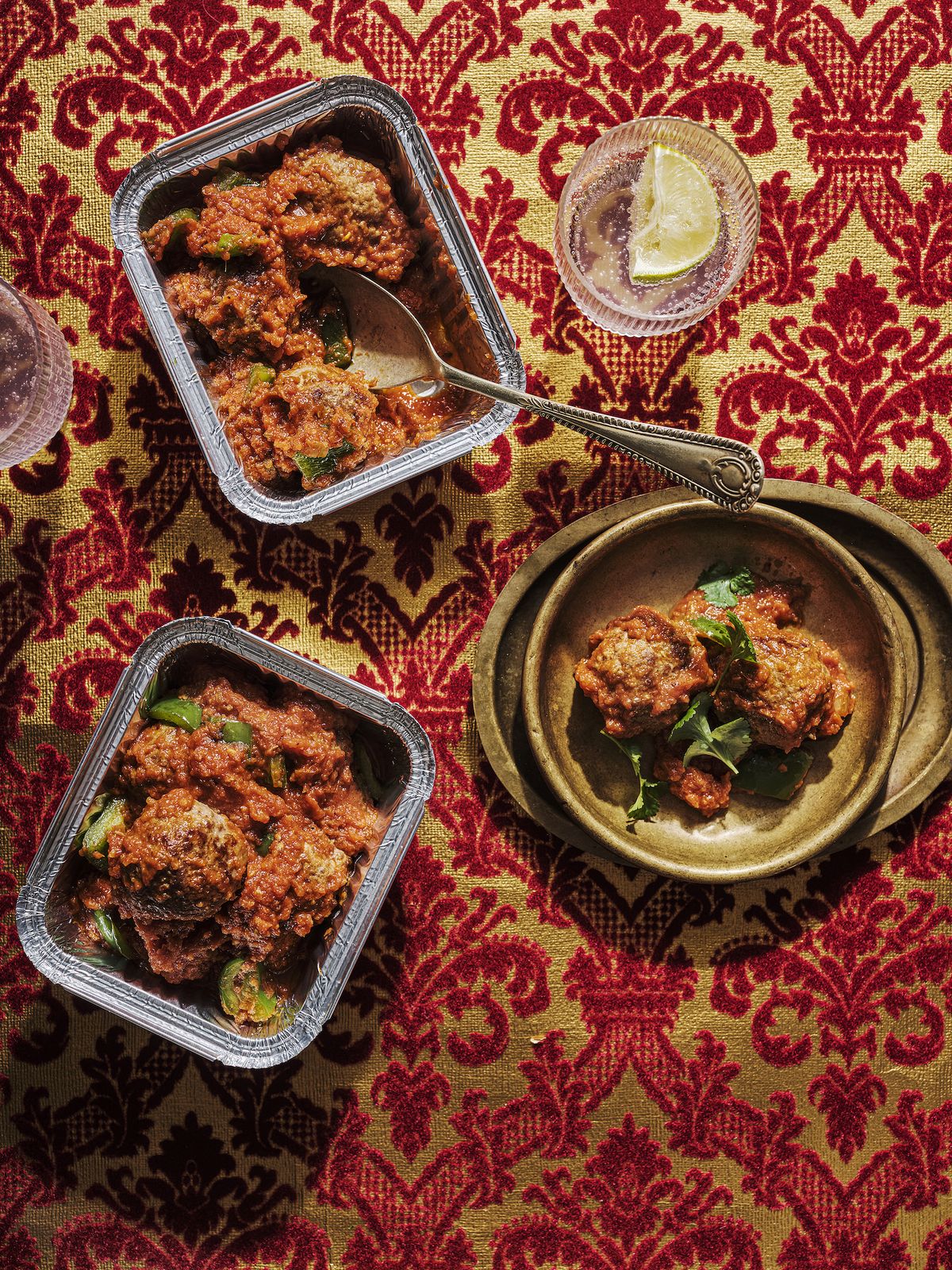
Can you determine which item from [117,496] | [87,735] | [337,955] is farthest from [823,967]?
[117,496]

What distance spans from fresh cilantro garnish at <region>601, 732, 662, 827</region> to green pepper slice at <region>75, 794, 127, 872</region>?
123 cm

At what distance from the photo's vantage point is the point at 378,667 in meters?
2.73

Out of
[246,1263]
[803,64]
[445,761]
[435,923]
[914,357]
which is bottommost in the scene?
[246,1263]

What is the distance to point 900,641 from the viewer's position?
2.62 metres

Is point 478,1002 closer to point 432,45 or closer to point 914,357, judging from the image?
point 914,357

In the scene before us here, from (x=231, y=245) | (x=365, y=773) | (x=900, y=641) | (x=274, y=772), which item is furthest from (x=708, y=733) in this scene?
(x=231, y=245)

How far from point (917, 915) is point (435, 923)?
4.51ft

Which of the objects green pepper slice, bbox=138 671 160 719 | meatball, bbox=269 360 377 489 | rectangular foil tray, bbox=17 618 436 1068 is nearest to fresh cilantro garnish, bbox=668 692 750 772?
rectangular foil tray, bbox=17 618 436 1068

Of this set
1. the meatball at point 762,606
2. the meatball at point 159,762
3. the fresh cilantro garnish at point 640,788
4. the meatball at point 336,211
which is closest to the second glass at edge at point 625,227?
the meatball at point 336,211

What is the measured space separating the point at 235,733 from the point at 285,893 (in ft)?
1.29

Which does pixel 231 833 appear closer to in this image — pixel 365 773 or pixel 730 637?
pixel 365 773

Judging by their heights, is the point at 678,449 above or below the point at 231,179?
below

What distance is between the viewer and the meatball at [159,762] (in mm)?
2256

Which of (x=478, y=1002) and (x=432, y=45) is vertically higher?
(x=432, y=45)
